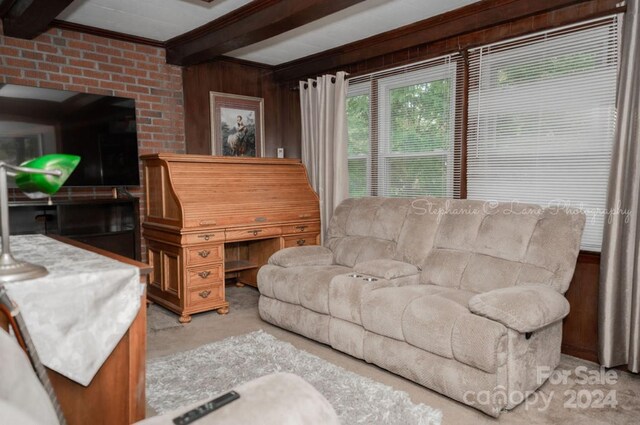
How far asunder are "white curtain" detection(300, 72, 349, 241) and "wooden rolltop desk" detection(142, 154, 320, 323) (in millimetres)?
302

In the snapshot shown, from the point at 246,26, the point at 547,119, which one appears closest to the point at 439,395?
the point at 547,119

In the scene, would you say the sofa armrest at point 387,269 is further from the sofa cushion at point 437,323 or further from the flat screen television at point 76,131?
the flat screen television at point 76,131

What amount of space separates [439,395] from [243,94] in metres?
3.70

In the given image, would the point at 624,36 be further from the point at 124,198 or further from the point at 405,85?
the point at 124,198

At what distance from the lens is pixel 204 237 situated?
363 centimetres

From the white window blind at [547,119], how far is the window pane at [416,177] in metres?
0.29

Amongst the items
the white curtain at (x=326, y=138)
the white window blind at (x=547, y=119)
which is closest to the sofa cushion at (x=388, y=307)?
the white window blind at (x=547, y=119)

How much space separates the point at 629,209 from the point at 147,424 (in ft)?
9.07

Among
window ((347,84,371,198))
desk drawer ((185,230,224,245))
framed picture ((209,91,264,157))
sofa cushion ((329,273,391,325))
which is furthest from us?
framed picture ((209,91,264,157))

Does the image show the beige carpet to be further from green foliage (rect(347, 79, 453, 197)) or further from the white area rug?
green foliage (rect(347, 79, 453, 197))

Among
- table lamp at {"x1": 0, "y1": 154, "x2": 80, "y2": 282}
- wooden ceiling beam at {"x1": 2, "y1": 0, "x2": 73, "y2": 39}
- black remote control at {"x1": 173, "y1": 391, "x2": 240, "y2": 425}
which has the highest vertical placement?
wooden ceiling beam at {"x1": 2, "y1": 0, "x2": 73, "y2": 39}

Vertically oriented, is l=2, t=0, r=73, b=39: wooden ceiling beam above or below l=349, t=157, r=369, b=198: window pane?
above

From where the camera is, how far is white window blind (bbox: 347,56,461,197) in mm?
3602

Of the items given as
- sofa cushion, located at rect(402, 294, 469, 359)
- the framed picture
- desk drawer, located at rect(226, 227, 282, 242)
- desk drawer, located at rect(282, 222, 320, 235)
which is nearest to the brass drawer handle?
desk drawer, located at rect(226, 227, 282, 242)
